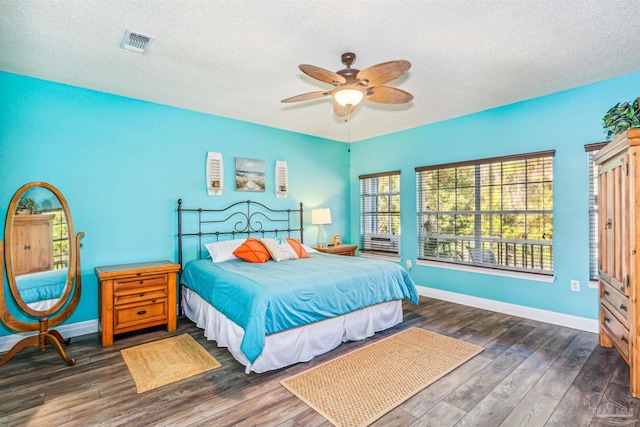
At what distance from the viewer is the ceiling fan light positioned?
2.66 metres

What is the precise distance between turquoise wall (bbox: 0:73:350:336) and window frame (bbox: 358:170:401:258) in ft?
7.17

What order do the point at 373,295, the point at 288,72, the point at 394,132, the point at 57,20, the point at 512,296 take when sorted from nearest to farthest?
the point at 57,20
the point at 288,72
the point at 373,295
the point at 512,296
the point at 394,132

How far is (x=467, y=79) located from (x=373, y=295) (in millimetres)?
2440

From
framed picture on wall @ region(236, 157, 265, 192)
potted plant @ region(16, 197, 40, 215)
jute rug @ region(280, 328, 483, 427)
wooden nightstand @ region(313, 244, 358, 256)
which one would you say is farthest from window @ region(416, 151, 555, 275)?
potted plant @ region(16, 197, 40, 215)

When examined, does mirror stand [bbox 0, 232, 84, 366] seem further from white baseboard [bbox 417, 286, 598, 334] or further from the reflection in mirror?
white baseboard [bbox 417, 286, 598, 334]

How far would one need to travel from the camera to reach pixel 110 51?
2787mm

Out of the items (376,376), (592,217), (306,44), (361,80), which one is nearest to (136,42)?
(306,44)

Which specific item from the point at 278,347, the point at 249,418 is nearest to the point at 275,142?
the point at 278,347

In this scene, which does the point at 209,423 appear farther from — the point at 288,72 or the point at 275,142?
the point at 275,142

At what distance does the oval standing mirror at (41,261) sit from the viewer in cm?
292

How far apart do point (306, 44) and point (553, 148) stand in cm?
313

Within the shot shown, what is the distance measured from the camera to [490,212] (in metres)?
4.38

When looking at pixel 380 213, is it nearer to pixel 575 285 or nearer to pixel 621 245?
pixel 575 285

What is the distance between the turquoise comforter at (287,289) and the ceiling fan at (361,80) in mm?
1635
